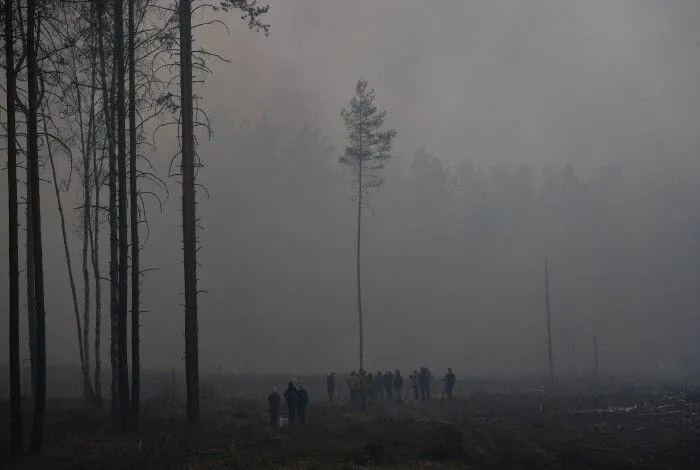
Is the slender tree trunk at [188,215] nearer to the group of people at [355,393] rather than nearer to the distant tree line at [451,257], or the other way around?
the group of people at [355,393]

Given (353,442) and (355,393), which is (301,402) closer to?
(353,442)

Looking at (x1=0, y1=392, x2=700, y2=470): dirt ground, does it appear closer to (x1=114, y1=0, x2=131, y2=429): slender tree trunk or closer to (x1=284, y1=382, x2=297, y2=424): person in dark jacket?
(x1=284, y1=382, x2=297, y2=424): person in dark jacket

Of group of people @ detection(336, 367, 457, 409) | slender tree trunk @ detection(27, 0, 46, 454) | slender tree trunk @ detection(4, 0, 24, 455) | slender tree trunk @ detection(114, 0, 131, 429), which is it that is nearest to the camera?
slender tree trunk @ detection(4, 0, 24, 455)

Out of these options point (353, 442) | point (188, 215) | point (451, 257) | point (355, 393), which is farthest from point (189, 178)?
point (451, 257)

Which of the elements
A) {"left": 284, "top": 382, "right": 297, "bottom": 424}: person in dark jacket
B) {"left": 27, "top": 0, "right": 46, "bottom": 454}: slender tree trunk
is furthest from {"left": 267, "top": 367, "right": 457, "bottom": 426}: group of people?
{"left": 27, "top": 0, "right": 46, "bottom": 454}: slender tree trunk

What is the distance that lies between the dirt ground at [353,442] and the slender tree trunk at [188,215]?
1.14 metres

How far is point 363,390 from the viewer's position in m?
29.3

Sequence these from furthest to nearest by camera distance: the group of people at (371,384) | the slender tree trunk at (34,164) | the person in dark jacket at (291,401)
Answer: the group of people at (371,384), the person in dark jacket at (291,401), the slender tree trunk at (34,164)

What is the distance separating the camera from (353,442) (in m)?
16.6

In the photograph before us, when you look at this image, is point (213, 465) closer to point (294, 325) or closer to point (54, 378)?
point (54, 378)

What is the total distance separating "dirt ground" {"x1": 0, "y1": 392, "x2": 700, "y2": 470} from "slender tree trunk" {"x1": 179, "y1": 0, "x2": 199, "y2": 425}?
1.14m

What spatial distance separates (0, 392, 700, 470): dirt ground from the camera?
13367 mm

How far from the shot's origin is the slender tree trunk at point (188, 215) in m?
17.8

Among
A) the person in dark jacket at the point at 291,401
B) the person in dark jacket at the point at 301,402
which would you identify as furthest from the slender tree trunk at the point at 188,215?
the person in dark jacket at the point at 301,402
